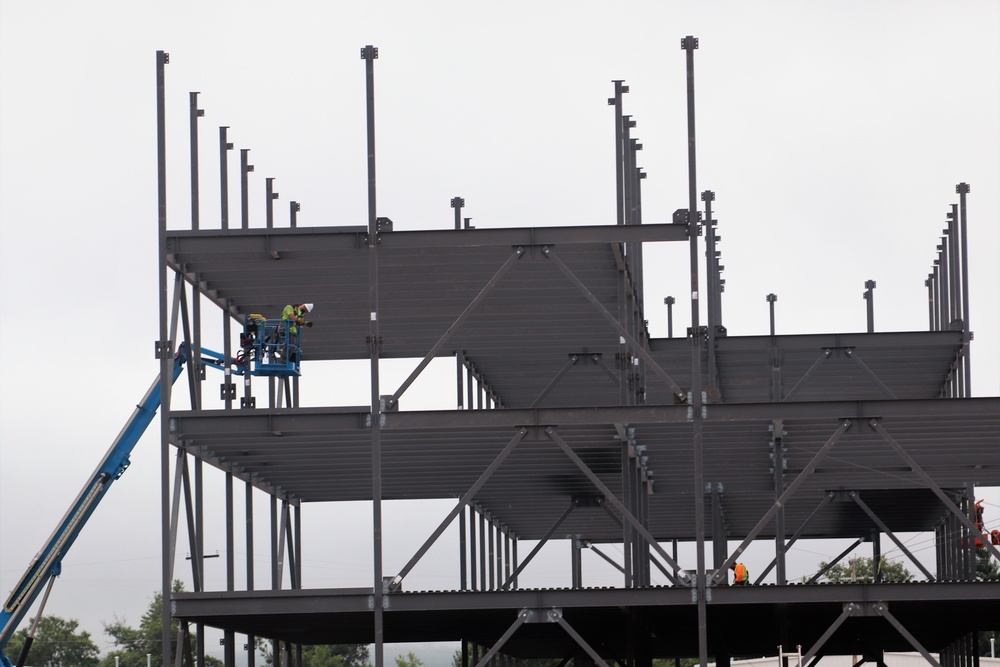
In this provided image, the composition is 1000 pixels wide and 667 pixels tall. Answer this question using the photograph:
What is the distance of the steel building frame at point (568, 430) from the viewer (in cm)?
2644

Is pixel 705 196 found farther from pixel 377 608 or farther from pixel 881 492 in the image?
pixel 377 608

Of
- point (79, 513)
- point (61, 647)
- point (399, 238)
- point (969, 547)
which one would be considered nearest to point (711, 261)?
point (969, 547)

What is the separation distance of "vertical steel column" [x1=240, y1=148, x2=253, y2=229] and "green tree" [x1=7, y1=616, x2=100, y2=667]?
81479 mm

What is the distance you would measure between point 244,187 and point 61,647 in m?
83.2

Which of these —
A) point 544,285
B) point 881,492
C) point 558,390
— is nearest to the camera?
point 544,285

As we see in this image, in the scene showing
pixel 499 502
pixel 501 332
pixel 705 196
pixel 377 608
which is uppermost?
pixel 705 196

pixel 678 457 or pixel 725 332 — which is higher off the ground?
pixel 725 332

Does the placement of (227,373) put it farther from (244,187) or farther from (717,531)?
(717,531)

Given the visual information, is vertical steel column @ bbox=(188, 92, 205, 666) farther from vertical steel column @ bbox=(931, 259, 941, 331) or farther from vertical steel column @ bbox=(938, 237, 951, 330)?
vertical steel column @ bbox=(931, 259, 941, 331)

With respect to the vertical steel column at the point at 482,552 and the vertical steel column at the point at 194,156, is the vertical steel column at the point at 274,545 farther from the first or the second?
the vertical steel column at the point at 194,156

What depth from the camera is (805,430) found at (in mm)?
29516

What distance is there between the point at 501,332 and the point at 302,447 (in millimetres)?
4994

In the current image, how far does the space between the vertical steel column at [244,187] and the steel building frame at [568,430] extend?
4.7 inches

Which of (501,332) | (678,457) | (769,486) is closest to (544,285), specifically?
(501,332)
